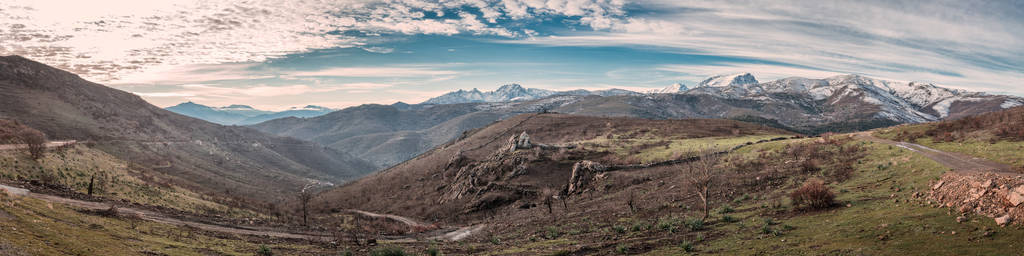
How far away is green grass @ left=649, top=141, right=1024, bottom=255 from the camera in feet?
50.4

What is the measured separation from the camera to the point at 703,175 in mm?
32062

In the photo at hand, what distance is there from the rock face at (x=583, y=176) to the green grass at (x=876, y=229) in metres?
34.0

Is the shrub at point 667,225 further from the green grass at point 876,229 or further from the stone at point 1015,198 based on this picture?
the stone at point 1015,198

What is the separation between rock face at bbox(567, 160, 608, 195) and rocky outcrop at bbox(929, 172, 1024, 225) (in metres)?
44.5

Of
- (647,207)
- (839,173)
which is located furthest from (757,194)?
(647,207)

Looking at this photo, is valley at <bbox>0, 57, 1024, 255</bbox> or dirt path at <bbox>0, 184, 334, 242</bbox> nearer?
valley at <bbox>0, 57, 1024, 255</bbox>

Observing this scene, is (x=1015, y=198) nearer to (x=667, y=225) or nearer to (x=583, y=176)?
(x=667, y=225)

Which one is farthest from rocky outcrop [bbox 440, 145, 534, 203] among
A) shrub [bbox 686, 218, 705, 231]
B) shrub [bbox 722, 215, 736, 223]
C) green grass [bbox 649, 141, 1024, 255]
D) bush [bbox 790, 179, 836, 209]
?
bush [bbox 790, 179, 836, 209]

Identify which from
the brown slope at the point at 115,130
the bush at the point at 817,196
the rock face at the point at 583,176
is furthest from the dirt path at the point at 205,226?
the brown slope at the point at 115,130

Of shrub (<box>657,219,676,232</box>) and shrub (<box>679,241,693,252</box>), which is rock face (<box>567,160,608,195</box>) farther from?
shrub (<box>679,241,693,252</box>)

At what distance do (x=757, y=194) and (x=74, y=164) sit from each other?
82.3 meters

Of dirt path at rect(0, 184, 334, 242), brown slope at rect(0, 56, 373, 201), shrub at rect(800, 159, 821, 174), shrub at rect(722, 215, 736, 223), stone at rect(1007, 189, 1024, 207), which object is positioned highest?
stone at rect(1007, 189, 1024, 207)

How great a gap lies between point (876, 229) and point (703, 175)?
13.4 m

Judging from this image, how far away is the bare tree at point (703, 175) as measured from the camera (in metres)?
30.7
